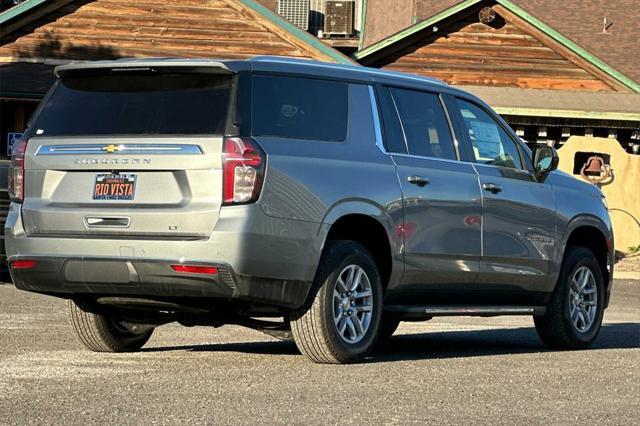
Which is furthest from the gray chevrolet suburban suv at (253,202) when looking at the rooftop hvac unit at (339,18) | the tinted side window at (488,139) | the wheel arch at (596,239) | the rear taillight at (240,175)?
the rooftop hvac unit at (339,18)

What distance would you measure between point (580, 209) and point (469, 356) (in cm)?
189

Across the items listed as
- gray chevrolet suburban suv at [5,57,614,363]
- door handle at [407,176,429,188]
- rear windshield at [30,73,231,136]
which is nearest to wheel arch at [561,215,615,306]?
gray chevrolet suburban suv at [5,57,614,363]

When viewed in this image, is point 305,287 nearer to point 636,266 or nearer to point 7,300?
point 7,300

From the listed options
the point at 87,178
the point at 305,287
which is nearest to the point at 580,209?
the point at 305,287

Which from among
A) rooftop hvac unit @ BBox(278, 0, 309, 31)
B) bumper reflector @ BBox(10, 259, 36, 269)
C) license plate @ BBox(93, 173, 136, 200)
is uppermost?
license plate @ BBox(93, 173, 136, 200)

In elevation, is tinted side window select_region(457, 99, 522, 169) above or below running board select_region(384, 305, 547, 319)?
above

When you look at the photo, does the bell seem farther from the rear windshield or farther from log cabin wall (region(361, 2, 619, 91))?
the rear windshield

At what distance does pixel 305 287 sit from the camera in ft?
31.4

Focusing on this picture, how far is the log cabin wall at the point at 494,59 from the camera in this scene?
32094 millimetres

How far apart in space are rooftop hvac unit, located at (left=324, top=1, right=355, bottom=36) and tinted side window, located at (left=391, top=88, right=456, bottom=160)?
3105 centimetres

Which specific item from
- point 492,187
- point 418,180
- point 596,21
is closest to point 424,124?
point 418,180

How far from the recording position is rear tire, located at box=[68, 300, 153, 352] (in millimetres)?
10531

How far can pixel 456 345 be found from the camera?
40.3 ft

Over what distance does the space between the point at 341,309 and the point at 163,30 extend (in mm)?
21054
